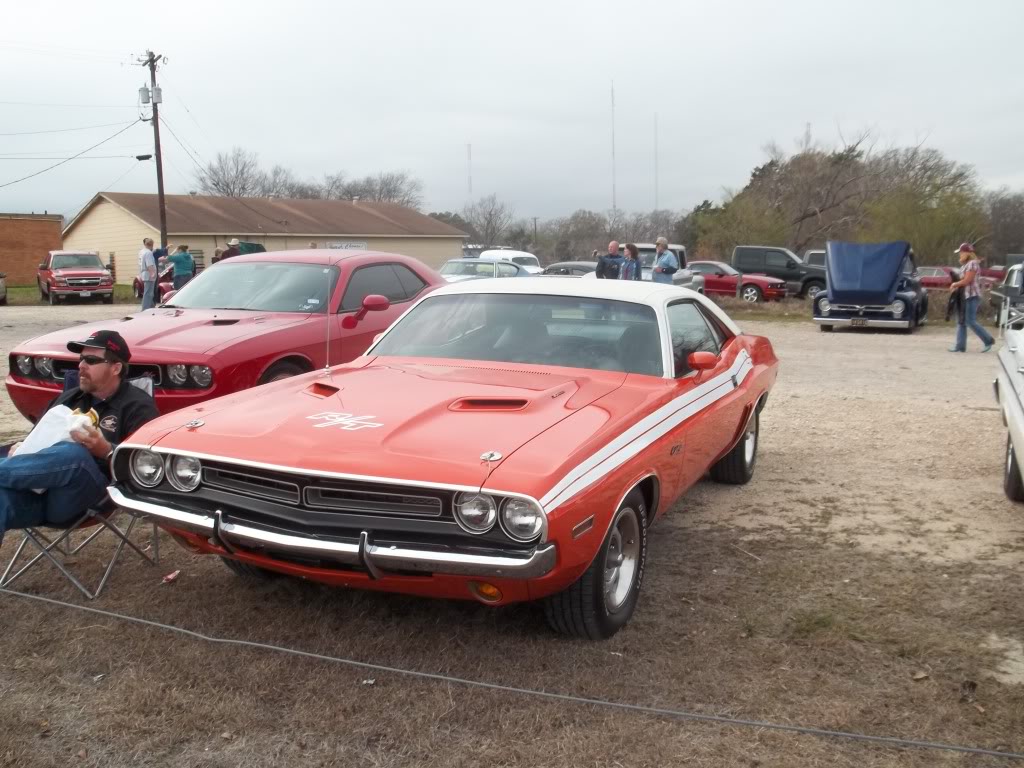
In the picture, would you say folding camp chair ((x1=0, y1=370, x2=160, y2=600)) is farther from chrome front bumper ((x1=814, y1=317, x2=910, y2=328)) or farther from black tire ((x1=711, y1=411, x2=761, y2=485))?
chrome front bumper ((x1=814, y1=317, x2=910, y2=328))

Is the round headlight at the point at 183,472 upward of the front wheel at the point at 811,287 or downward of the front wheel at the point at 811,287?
downward

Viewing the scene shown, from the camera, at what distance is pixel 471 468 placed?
3262 mm

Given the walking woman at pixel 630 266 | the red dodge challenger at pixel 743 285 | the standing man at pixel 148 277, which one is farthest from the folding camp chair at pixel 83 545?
the red dodge challenger at pixel 743 285

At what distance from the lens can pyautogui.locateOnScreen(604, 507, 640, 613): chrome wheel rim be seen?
12.6 feet

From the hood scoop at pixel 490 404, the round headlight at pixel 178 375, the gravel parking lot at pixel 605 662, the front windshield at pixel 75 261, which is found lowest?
the gravel parking lot at pixel 605 662

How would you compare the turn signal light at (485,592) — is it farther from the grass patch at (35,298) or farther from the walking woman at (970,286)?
the grass patch at (35,298)

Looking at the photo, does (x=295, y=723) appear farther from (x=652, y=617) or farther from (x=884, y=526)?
(x=884, y=526)

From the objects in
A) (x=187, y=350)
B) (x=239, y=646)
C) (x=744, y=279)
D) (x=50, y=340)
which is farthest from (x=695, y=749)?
(x=744, y=279)

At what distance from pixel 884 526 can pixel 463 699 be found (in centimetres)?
315

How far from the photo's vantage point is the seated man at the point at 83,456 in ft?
12.8

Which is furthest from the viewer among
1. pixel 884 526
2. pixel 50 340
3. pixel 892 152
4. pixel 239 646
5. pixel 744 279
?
pixel 892 152

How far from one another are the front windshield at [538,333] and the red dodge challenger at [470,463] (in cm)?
1

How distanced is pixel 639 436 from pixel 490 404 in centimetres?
64

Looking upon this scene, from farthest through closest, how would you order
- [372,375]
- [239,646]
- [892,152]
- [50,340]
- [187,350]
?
1. [892,152]
2. [50,340]
3. [187,350]
4. [372,375]
5. [239,646]
